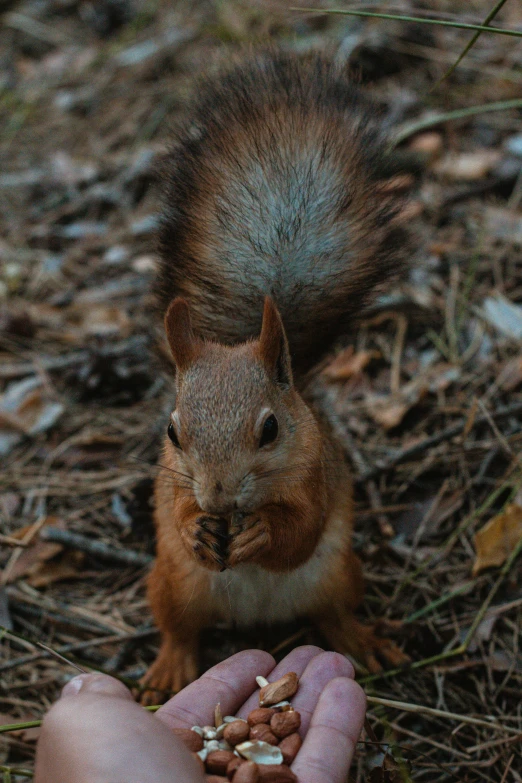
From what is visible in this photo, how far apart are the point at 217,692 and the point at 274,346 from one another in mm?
721

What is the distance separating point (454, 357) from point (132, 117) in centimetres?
255

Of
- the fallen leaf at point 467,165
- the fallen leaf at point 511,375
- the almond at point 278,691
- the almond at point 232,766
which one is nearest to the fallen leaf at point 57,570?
the almond at point 278,691

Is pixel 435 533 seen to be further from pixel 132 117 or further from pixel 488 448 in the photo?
pixel 132 117

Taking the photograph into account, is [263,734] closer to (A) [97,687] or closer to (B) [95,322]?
(A) [97,687]

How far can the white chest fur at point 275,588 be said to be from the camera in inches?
69.4

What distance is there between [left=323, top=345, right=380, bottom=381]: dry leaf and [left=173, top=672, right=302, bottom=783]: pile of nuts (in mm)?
1483

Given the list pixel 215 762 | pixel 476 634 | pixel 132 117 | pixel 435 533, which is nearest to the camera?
pixel 215 762

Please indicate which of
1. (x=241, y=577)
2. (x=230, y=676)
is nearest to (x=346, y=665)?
(x=230, y=676)

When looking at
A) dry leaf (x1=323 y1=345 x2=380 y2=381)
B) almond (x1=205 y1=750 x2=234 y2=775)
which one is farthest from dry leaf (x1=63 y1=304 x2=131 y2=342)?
almond (x1=205 y1=750 x2=234 y2=775)

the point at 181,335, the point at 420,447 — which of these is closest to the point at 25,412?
the point at 181,335

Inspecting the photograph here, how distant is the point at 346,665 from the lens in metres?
1.48

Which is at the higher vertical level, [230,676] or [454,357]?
[230,676]

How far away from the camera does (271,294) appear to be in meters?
1.79

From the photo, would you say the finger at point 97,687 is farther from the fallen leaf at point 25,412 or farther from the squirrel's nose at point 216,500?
the fallen leaf at point 25,412
